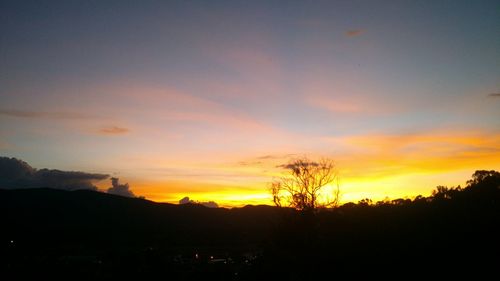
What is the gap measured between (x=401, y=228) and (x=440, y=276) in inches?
184

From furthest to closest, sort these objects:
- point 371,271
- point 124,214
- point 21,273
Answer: point 124,214 < point 21,273 < point 371,271

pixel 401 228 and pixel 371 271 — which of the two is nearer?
pixel 371 271

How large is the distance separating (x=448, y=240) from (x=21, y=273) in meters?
23.7

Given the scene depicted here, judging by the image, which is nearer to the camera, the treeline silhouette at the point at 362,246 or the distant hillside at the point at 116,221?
the treeline silhouette at the point at 362,246

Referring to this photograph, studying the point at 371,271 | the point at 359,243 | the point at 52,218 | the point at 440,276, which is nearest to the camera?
the point at 440,276

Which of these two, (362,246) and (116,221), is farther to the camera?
(116,221)

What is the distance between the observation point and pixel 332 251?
20.6 metres

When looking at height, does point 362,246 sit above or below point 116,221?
above

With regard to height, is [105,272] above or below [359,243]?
below

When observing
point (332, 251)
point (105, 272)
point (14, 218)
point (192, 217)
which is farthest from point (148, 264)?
point (192, 217)

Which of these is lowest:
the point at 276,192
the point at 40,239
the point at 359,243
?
the point at 40,239

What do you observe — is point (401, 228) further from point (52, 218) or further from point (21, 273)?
point (52, 218)

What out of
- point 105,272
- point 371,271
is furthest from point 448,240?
point 105,272

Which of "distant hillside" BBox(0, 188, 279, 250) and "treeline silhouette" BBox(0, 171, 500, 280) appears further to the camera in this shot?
"distant hillside" BBox(0, 188, 279, 250)
